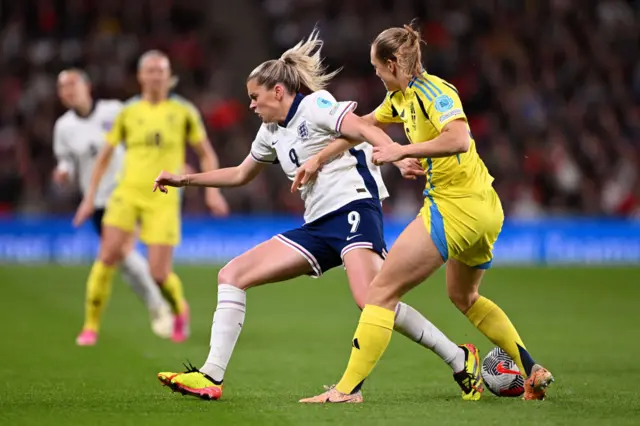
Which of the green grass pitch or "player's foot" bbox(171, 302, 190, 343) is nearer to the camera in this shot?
the green grass pitch

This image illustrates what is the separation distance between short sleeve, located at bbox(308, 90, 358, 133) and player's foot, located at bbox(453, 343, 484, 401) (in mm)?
1577

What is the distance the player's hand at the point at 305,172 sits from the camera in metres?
6.39

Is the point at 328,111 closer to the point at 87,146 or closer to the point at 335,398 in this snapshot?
the point at 335,398

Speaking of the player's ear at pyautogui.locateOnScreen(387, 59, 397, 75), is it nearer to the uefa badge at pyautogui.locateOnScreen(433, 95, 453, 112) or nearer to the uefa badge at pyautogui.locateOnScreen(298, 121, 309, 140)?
the uefa badge at pyautogui.locateOnScreen(433, 95, 453, 112)

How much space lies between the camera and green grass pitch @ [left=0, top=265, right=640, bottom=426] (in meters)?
6.05

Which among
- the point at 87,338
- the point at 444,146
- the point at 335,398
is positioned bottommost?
the point at 87,338

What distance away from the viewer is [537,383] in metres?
6.45

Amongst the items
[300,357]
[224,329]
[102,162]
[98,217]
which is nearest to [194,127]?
[102,162]

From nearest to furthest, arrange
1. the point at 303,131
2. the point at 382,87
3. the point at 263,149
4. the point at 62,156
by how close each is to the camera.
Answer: the point at 303,131
the point at 263,149
the point at 62,156
the point at 382,87

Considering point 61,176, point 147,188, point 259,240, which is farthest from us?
point 259,240

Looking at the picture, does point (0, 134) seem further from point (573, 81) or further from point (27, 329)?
point (573, 81)

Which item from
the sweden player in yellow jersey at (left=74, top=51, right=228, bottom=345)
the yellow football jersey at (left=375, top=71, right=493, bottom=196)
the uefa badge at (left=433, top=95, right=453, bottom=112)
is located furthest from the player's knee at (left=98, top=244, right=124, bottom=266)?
the uefa badge at (left=433, top=95, right=453, bottom=112)

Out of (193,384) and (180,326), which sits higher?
(193,384)

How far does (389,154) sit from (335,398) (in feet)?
4.75
